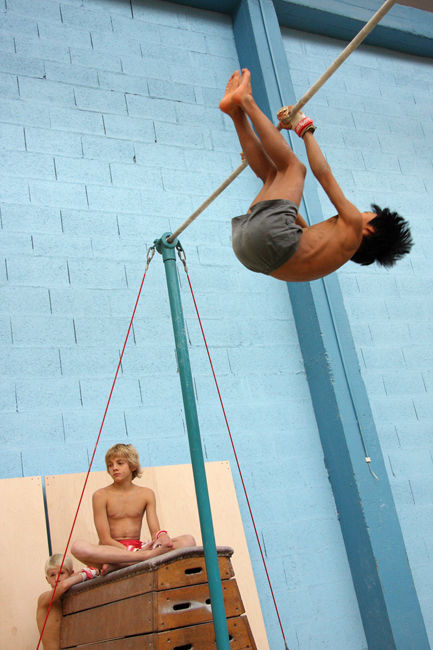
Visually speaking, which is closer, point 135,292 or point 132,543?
point 132,543

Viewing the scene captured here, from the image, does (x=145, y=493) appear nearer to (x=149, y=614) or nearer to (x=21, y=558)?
(x=21, y=558)

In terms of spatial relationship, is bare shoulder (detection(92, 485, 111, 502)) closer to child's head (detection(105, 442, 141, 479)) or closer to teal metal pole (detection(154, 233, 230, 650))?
child's head (detection(105, 442, 141, 479))

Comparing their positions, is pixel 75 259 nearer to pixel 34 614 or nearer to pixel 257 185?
pixel 257 185

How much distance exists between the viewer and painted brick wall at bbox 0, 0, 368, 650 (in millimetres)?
4184

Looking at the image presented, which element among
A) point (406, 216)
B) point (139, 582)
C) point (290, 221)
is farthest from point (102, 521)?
point (406, 216)

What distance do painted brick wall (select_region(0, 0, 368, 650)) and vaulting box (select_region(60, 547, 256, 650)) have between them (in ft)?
3.74

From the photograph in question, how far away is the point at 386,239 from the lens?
2.94 metres

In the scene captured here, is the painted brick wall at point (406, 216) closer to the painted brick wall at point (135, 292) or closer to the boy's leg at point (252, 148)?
the painted brick wall at point (135, 292)

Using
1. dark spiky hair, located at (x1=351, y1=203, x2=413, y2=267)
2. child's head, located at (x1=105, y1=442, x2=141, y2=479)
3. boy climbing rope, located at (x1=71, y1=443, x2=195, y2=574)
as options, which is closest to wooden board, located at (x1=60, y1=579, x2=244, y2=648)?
boy climbing rope, located at (x1=71, y1=443, x2=195, y2=574)

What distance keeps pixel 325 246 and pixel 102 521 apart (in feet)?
5.76

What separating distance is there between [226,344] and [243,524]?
120 centimetres

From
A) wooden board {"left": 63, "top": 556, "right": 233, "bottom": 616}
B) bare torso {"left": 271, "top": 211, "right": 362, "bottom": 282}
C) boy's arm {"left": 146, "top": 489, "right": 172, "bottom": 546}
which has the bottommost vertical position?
wooden board {"left": 63, "top": 556, "right": 233, "bottom": 616}

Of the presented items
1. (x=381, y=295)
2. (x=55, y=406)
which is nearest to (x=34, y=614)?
(x=55, y=406)

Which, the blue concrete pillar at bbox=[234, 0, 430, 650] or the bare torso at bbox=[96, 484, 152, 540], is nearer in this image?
the bare torso at bbox=[96, 484, 152, 540]
